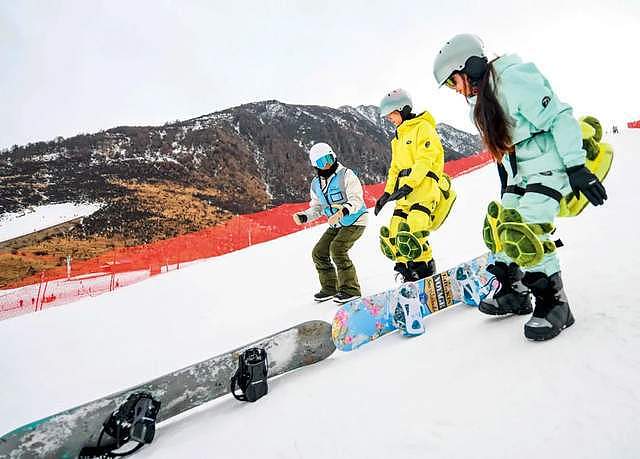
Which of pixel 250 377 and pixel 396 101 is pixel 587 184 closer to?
pixel 250 377

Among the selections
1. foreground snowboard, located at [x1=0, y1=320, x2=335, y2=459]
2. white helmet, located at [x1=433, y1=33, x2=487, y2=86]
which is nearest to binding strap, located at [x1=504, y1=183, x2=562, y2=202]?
white helmet, located at [x1=433, y1=33, x2=487, y2=86]

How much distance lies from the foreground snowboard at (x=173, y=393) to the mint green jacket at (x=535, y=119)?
162 cm

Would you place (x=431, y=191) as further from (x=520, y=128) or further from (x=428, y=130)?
(x=520, y=128)

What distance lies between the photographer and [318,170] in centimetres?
465

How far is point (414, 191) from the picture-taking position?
348 centimetres

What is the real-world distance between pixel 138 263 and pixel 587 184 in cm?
1083

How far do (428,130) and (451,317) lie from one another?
5.58 ft

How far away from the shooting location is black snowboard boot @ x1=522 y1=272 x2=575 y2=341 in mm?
1874

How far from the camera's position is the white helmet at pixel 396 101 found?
12.0 feet

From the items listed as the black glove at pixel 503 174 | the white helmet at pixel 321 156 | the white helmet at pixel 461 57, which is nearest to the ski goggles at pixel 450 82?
the white helmet at pixel 461 57

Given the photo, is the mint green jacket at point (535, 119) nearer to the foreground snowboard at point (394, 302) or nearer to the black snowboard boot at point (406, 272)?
the foreground snowboard at point (394, 302)

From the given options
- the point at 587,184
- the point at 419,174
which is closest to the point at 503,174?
the point at 587,184

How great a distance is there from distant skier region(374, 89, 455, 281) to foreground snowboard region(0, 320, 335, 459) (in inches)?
50.8

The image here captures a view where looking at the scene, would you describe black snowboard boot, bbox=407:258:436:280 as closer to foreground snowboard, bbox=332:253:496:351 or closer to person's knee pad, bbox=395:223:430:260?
person's knee pad, bbox=395:223:430:260
